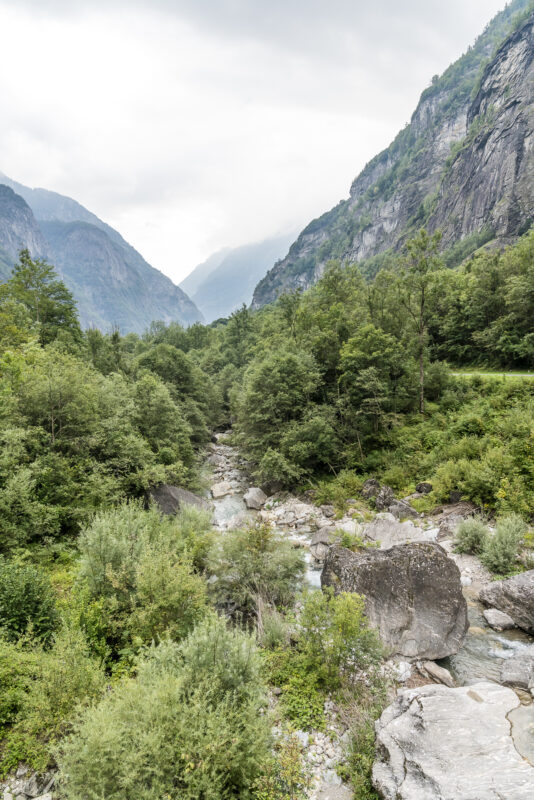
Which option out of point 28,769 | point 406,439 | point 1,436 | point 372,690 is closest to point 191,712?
point 28,769

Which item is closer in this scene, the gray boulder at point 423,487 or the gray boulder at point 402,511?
the gray boulder at point 402,511

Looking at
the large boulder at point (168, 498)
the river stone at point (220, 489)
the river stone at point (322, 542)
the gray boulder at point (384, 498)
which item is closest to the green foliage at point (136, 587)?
the large boulder at point (168, 498)

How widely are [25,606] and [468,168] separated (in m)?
150

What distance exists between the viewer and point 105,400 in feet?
65.3

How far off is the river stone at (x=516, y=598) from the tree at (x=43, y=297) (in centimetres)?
3596

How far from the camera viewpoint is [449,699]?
7043mm

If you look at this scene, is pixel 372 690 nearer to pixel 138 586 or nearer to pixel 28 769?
pixel 138 586

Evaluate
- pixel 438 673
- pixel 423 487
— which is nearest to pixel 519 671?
pixel 438 673

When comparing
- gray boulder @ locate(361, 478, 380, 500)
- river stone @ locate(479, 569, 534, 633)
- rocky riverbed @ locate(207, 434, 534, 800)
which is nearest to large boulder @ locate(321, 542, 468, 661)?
rocky riverbed @ locate(207, 434, 534, 800)

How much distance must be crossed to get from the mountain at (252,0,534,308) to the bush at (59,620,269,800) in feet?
142

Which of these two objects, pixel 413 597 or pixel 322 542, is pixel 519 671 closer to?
pixel 413 597

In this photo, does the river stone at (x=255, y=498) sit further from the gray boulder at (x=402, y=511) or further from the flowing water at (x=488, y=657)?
the flowing water at (x=488, y=657)

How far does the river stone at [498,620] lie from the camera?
1079cm

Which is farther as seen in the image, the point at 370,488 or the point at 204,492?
the point at 204,492
